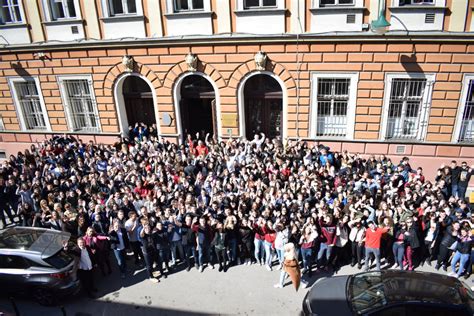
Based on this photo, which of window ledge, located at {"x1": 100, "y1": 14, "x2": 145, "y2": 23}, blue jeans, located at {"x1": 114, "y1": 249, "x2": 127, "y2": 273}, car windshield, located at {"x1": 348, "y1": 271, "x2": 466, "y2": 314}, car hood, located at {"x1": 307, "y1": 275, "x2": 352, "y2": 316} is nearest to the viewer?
car windshield, located at {"x1": 348, "y1": 271, "x2": 466, "y2": 314}

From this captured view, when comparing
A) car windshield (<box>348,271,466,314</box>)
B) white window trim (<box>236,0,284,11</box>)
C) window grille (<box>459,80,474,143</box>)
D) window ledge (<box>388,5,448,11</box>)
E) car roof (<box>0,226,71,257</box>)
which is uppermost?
white window trim (<box>236,0,284,11</box>)

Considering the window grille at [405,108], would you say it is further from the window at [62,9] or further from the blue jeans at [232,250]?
the window at [62,9]

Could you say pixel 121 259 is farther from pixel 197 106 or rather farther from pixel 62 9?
pixel 62 9

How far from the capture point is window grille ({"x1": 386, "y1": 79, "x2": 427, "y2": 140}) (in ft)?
42.5

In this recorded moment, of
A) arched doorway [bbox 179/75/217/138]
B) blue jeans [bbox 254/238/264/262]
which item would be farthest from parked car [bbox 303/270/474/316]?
arched doorway [bbox 179/75/217/138]

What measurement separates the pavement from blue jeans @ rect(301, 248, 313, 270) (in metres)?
0.37

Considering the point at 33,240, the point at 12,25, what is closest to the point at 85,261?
the point at 33,240

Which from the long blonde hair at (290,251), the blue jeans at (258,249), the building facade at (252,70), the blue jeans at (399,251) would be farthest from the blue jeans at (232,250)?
the building facade at (252,70)

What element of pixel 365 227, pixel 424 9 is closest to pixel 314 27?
pixel 424 9

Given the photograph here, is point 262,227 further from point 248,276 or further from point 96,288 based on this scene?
point 96,288

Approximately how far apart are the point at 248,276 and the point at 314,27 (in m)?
9.07

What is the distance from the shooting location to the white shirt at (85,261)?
8297 mm

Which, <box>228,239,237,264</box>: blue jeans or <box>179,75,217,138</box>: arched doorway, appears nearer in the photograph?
<box>228,239,237,264</box>: blue jeans

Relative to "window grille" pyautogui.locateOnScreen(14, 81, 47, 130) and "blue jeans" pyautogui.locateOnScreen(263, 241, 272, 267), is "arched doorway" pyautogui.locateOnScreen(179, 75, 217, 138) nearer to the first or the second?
"window grille" pyautogui.locateOnScreen(14, 81, 47, 130)
